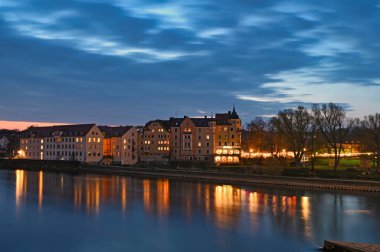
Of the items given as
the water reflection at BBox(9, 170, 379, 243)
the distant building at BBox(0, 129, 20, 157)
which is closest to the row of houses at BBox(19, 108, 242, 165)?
the distant building at BBox(0, 129, 20, 157)

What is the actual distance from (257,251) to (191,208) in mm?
16733

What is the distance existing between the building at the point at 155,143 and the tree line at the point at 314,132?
2337 cm

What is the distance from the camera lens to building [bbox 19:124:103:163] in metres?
110

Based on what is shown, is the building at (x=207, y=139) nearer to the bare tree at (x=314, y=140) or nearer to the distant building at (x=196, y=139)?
the distant building at (x=196, y=139)

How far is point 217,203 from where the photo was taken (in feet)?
157

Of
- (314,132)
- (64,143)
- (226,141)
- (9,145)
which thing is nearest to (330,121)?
(314,132)

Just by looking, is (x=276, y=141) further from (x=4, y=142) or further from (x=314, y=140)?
(x=4, y=142)

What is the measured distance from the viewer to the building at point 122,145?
111375 millimetres

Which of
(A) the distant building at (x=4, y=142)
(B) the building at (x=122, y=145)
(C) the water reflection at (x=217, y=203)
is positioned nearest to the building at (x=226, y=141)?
(B) the building at (x=122, y=145)

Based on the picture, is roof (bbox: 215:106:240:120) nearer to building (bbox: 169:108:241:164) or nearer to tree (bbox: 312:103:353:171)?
building (bbox: 169:108:241:164)

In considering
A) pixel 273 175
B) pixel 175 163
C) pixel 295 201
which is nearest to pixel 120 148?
pixel 175 163

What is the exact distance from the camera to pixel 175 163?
326 ft

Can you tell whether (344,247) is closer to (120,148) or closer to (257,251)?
(257,251)

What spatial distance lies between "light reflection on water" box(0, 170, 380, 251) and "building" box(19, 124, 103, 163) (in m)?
43.1
